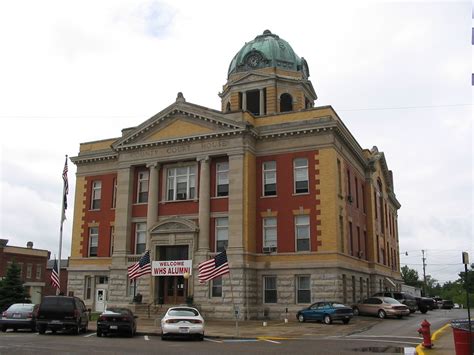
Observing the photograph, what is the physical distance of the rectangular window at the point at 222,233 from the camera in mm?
38438

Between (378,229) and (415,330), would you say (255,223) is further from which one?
(378,229)

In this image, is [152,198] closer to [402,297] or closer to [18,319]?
[18,319]

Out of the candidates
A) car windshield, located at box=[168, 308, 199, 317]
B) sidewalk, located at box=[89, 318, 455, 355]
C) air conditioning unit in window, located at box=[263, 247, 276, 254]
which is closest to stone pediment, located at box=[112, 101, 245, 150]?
air conditioning unit in window, located at box=[263, 247, 276, 254]

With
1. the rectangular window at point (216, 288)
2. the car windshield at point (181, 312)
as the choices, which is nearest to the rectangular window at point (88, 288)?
the rectangular window at point (216, 288)

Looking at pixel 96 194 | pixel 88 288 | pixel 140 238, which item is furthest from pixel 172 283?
pixel 96 194

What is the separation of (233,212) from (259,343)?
16.3 metres

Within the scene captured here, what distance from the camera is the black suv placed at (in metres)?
24.7

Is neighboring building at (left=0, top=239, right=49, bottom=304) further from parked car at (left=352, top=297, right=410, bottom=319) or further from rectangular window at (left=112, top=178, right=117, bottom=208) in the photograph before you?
parked car at (left=352, top=297, right=410, bottom=319)

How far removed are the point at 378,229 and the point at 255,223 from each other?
695 inches

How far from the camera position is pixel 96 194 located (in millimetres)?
46844

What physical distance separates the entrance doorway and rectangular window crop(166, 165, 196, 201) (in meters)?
3.84

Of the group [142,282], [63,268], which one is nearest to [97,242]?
[142,282]

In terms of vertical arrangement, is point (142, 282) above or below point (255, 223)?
below

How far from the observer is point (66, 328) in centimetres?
2503
